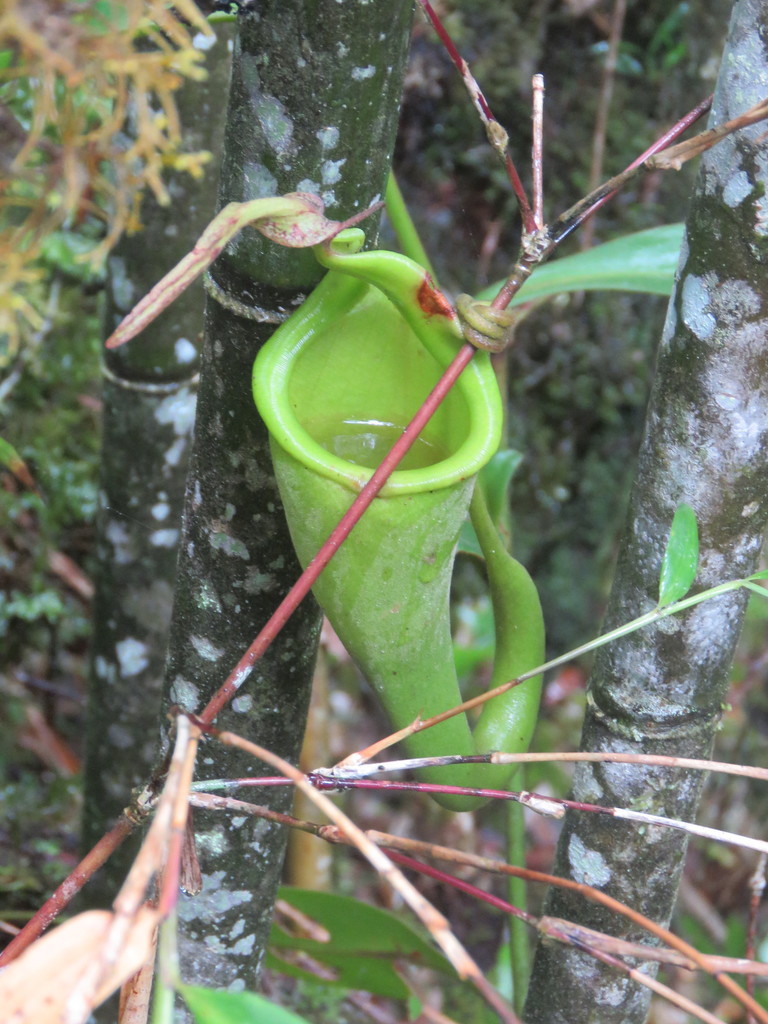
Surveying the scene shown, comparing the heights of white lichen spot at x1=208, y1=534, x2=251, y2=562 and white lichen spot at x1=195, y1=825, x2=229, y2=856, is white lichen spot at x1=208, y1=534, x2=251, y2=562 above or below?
above

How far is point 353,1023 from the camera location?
1118mm

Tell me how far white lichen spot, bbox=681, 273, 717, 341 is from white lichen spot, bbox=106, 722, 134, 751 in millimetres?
880

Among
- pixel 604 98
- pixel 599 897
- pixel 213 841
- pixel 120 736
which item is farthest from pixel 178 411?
pixel 604 98

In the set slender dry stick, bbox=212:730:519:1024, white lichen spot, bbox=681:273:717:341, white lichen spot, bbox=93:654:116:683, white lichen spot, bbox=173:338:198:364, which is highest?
white lichen spot, bbox=173:338:198:364

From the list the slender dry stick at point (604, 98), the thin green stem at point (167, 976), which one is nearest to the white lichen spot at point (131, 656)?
the thin green stem at point (167, 976)

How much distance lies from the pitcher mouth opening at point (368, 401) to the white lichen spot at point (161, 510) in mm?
531

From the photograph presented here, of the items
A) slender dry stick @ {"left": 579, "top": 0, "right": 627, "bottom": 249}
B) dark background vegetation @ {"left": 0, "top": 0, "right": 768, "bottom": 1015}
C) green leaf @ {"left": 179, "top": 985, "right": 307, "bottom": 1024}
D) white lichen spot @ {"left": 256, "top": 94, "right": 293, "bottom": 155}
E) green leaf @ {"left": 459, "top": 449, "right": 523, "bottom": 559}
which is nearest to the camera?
green leaf @ {"left": 179, "top": 985, "right": 307, "bottom": 1024}

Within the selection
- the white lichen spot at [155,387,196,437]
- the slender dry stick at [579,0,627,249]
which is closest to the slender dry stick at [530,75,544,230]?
the white lichen spot at [155,387,196,437]

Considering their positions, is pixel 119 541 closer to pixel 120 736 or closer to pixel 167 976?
pixel 120 736

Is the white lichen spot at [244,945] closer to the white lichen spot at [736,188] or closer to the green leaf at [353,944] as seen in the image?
the green leaf at [353,944]

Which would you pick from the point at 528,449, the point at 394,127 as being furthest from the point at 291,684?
the point at 528,449

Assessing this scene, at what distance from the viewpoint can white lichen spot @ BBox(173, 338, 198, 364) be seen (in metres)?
0.98

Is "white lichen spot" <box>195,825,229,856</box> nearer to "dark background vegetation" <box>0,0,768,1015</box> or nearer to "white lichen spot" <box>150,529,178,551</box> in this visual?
"white lichen spot" <box>150,529,178,551</box>

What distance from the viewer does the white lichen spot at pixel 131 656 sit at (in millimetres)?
1097
